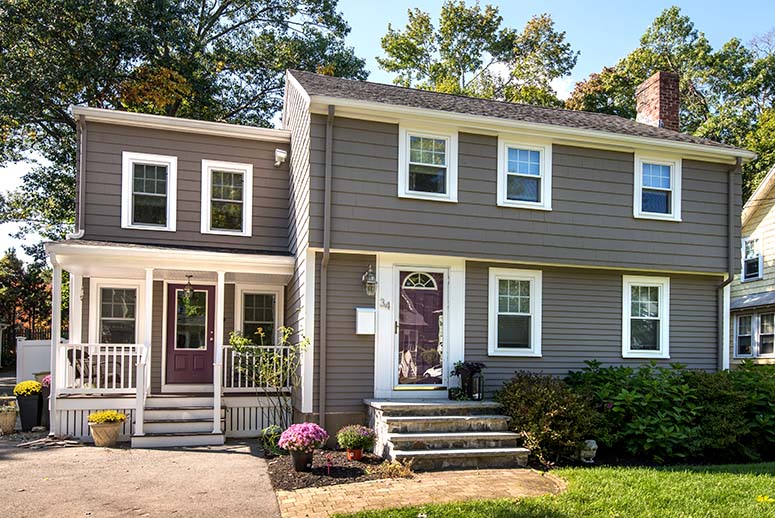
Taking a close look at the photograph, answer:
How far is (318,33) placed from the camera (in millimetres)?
22531

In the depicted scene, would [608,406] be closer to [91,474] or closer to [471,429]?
[471,429]

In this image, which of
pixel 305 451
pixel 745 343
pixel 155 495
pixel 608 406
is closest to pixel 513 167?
pixel 608 406

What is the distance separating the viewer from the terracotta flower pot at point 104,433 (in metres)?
8.97

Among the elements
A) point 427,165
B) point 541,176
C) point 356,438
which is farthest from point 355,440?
point 541,176

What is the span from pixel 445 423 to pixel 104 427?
205 inches

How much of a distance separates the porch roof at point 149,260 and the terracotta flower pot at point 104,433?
2506 millimetres

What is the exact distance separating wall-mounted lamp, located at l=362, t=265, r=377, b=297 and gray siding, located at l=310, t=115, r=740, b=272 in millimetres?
442

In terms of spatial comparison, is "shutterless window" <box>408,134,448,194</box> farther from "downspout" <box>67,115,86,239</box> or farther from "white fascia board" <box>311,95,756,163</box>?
"downspout" <box>67,115,86,239</box>

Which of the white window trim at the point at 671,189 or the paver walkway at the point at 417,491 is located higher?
the white window trim at the point at 671,189

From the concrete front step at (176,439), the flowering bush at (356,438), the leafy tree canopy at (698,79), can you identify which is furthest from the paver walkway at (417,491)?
the leafy tree canopy at (698,79)

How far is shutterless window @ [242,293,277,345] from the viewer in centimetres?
1162

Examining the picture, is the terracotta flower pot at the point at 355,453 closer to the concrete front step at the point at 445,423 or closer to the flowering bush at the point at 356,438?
the flowering bush at the point at 356,438

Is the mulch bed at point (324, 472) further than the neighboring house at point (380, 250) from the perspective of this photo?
No

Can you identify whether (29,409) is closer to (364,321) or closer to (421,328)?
(364,321)
